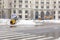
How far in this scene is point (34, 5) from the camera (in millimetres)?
75188

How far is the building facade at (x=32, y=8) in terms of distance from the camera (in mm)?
73938

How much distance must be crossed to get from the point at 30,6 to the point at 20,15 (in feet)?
20.2

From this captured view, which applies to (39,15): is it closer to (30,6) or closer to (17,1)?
(30,6)

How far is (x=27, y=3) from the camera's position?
74875mm

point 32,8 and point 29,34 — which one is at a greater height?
point 32,8

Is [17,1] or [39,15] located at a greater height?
[17,1]

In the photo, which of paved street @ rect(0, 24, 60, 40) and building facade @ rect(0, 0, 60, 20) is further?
building facade @ rect(0, 0, 60, 20)

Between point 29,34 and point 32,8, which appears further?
point 32,8

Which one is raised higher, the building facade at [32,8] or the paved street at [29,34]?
the building facade at [32,8]

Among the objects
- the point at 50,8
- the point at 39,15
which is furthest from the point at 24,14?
the point at 50,8

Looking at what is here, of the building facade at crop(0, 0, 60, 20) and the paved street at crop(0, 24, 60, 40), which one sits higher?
the building facade at crop(0, 0, 60, 20)

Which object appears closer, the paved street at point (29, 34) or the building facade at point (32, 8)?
the paved street at point (29, 34)

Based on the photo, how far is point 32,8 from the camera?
246ft

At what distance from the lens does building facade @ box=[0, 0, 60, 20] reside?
73.9m
